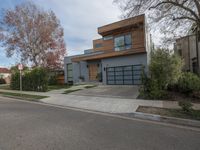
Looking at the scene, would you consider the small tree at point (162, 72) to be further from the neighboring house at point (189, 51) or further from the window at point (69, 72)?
the window at point (69, 72)

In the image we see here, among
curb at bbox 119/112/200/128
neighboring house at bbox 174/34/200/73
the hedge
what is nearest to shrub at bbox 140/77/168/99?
curb at bbox 119/112/200/128

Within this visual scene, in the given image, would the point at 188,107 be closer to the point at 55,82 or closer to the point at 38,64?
the point at 55,82

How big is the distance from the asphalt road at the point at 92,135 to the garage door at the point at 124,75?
10.1m

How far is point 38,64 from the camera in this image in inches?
878

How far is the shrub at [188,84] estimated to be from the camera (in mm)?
9297

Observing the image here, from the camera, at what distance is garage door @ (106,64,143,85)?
600 inches

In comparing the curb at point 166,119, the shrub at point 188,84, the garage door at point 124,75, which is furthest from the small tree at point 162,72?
the garage door at point 124,75

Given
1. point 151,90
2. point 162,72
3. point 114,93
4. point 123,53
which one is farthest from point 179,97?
point 123,53

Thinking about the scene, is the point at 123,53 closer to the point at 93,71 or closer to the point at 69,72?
the point at 93,71

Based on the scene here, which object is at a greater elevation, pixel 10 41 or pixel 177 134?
pixel 10 41

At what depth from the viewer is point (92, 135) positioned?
421 cm

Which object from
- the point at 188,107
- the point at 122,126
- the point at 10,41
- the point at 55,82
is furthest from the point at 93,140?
the point at 10,41

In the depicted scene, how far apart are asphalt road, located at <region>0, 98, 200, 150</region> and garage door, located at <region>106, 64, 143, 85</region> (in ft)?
33.1

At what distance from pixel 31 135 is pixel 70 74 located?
56.9ft
